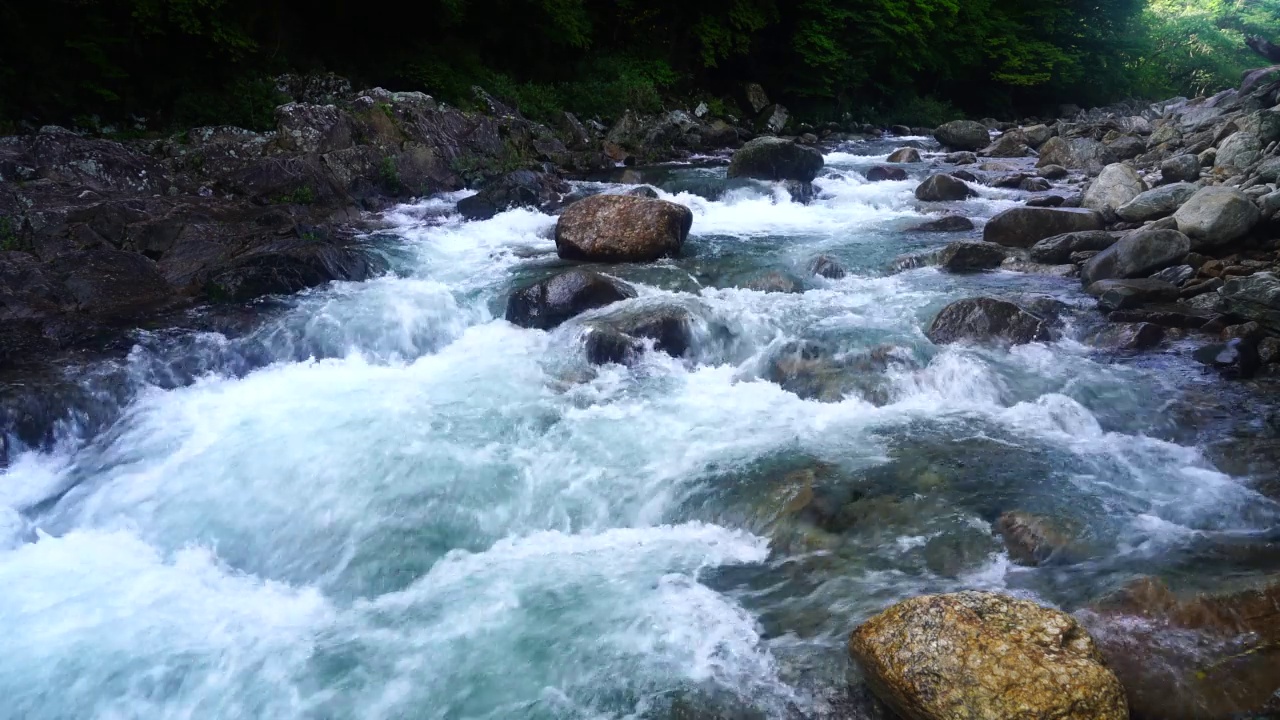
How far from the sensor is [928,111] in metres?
28.7

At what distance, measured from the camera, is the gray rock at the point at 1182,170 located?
39.2 feet

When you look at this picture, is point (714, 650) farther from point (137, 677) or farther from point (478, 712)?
point (137, 677)

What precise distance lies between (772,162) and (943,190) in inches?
117

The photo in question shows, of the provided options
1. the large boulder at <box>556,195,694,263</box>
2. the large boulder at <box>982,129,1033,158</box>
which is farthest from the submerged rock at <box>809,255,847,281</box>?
the large boulder at <box>982,129,1033,158</box>

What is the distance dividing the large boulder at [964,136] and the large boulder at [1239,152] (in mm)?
9516

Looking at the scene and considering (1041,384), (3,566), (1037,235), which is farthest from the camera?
(1037,235)

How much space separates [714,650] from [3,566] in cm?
429

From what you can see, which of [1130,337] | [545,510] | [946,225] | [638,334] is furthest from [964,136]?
[545,510]

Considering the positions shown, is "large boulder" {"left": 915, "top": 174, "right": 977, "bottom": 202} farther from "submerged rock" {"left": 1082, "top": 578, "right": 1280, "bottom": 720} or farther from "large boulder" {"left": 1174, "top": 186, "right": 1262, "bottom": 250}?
"submerged rock" {"left": 1082, "top": 578, "right": 1280, "bottom": 720}

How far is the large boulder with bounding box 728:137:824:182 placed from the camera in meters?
14.3

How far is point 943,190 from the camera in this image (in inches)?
537

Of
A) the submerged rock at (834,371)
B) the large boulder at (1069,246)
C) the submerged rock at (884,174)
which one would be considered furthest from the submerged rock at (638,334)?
the submerged rock at (884,174)

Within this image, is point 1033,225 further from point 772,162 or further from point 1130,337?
point 772,162

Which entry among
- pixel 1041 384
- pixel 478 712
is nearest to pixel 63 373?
pixel 478 712
